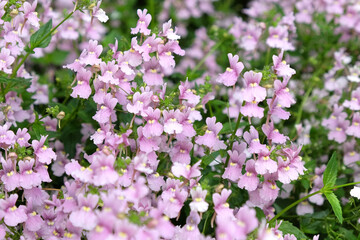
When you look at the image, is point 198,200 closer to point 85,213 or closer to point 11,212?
point 85,213

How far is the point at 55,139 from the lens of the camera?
3146 millimetres

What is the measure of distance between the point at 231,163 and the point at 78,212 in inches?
34.1

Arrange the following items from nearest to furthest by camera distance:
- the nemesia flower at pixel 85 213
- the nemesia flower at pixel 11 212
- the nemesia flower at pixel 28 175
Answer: the nemesia flower at pixel 85 213, the nemesia flower at pixel 11 212, the nemesia flower at pixel 28 175

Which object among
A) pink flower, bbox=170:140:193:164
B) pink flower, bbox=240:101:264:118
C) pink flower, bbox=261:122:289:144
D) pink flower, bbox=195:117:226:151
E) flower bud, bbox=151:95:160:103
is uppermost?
flower bud, bbox=151:95:160:103

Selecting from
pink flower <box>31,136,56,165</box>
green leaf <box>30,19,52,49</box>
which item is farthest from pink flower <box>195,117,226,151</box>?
green leaf <box>30,19,52,49</box>

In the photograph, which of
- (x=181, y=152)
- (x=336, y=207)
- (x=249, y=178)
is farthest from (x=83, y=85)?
(x=336, y=207)

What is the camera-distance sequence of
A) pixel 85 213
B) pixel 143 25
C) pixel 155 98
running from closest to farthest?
pixel 85 213, pixel 155 98, pixel 143 25

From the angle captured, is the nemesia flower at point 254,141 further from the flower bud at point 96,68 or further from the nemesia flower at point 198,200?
the flower bud at point 96,68

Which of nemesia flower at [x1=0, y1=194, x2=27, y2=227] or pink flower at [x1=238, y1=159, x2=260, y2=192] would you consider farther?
pink flower at [x1=238, y1=159, x2=260, y2=192]

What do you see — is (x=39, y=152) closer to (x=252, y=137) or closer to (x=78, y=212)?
(x=78, y=212)

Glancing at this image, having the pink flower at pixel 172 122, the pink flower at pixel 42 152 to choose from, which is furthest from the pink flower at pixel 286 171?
the pink flower at pixel 42 152

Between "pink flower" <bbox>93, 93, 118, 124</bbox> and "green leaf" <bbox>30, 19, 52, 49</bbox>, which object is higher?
"green leaf" <bbox>30, 19, 52, 49</bbox>

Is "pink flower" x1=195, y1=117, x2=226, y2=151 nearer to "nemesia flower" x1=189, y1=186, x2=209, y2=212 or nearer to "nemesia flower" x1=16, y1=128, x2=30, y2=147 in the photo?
"nemesia flower" x1=189, y1=186, x2=209, y2=212

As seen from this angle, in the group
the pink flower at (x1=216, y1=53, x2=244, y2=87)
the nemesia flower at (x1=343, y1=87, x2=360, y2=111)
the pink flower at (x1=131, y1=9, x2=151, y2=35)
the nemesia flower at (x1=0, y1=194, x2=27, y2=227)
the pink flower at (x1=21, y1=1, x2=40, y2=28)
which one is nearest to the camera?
the nemesia flower at (x1=0, y1=194, x2=27, y2=227)
